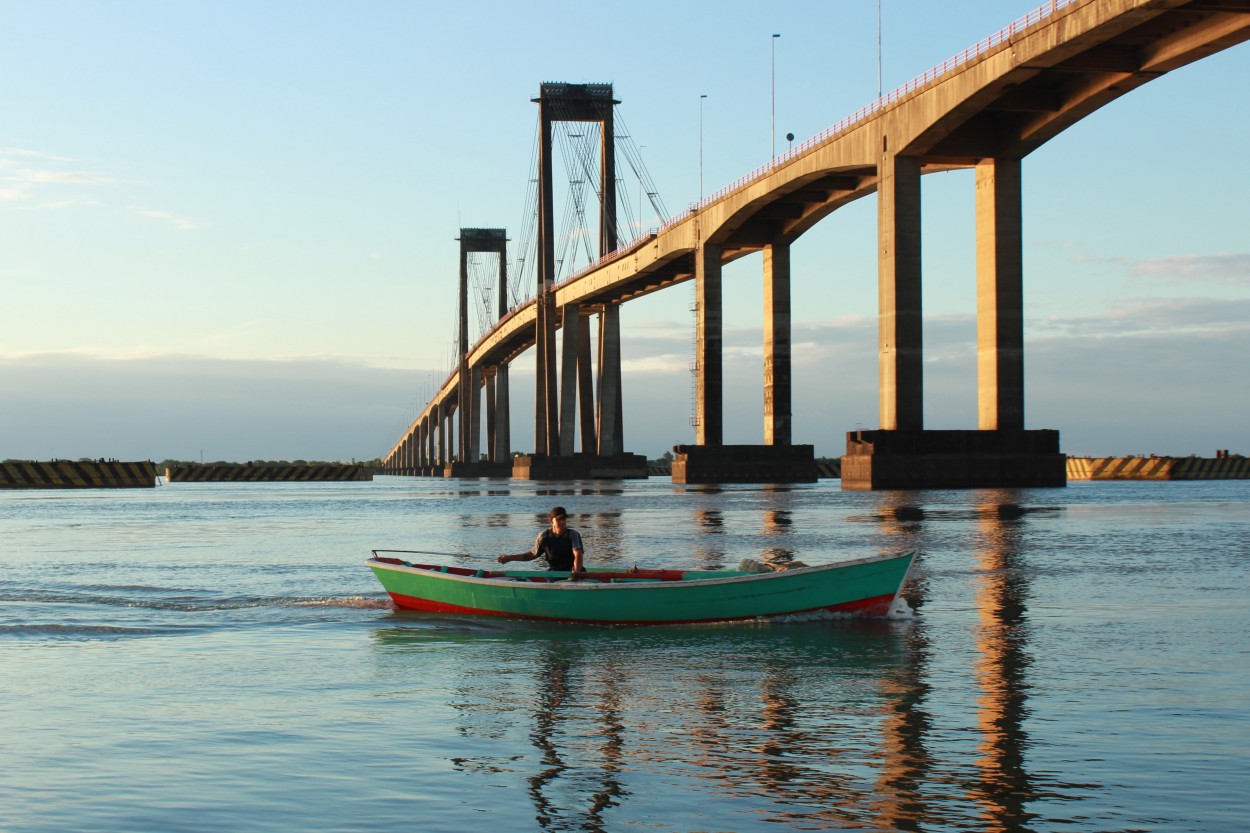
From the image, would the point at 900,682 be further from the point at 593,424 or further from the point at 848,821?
the point at 593,424

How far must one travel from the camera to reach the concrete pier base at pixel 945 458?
56.5 m

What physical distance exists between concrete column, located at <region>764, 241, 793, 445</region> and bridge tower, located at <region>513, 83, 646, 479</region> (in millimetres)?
29554

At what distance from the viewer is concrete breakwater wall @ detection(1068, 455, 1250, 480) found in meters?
102

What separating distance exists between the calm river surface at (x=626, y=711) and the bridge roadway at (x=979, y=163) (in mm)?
28568

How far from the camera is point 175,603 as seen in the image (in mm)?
19219

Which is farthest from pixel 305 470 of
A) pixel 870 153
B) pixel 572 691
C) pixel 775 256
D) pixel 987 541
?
pixel 572 691

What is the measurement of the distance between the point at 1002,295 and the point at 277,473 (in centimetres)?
9210

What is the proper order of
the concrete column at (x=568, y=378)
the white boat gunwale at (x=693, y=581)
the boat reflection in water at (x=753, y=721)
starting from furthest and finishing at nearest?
the concrete column at (x=568, y=378) → the white boat gunwale at (x=693, y=581) → the boat reflection in water at (x=753, y=721)

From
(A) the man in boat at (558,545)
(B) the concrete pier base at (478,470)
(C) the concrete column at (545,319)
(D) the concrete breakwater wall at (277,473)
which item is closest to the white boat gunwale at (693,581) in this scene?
(A) the man in boat at (558,545)

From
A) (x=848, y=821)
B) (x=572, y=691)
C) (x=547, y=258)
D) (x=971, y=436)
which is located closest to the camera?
(x=848, y=821)

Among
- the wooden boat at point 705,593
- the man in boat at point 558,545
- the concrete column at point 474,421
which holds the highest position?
the concrete column at point 474,421

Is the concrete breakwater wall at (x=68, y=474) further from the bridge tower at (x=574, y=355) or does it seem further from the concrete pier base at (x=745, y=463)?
the concrete pier base at (x=745, y=463)

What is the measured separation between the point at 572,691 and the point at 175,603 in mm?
9531

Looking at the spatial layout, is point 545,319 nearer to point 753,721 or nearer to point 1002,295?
point 1002,295
